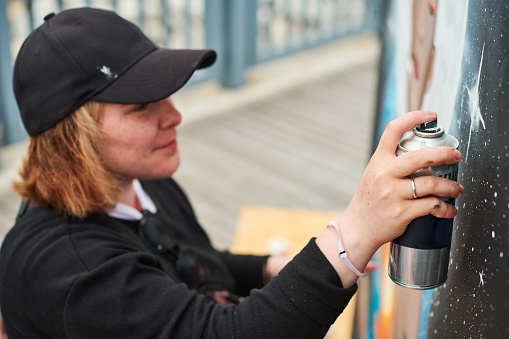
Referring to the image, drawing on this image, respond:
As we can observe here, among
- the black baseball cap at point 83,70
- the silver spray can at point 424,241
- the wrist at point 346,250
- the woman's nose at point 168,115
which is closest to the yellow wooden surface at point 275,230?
the woman's nose at point 168,115

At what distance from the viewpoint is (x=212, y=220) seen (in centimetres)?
349

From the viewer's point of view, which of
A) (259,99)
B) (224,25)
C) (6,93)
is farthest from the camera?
(259,99)

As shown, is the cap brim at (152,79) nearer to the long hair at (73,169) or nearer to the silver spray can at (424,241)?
the long hair at (73,169)

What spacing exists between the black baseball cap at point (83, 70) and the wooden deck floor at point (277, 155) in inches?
85.3

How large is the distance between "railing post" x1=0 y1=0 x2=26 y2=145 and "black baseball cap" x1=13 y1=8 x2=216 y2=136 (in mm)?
2628

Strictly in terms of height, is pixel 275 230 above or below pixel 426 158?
below

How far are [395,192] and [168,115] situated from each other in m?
0.65

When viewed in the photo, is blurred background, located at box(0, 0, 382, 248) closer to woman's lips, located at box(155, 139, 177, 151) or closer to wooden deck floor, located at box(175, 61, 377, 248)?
wooden deck floor, located at box(175, 61, 377, 248)

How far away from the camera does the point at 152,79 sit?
1.16 m

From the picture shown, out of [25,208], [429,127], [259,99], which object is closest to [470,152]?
[429,127]

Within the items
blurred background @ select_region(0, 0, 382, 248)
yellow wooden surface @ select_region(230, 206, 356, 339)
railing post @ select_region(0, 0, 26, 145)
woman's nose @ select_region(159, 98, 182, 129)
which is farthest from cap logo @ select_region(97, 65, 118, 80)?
railing post @ select_region(0, 0, 26, 145)

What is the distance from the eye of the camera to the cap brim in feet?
3.74

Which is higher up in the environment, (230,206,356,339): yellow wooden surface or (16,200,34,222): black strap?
(16,200,34,222): black strap

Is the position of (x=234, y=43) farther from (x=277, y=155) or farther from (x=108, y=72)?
(x=108, y=72)
